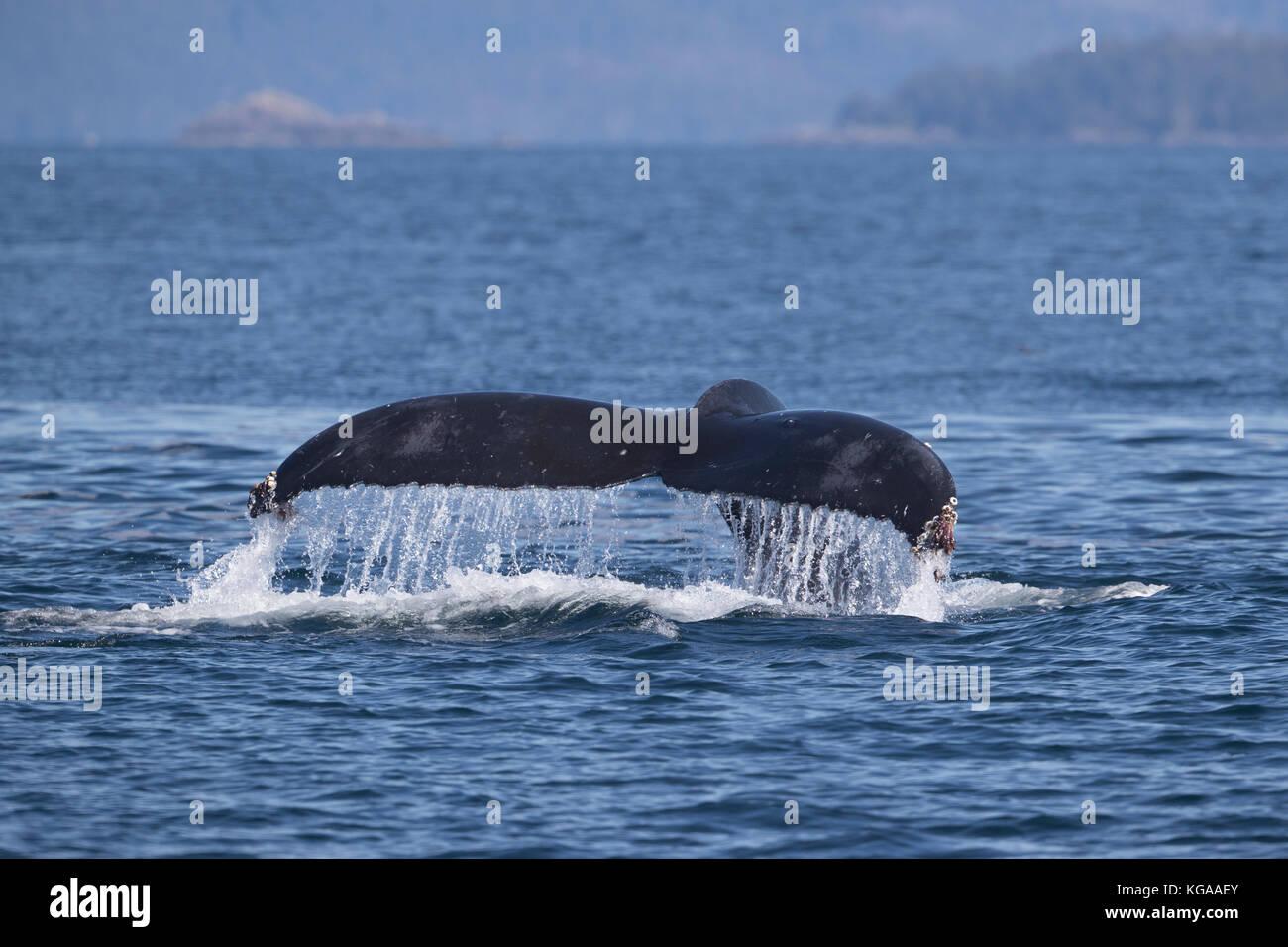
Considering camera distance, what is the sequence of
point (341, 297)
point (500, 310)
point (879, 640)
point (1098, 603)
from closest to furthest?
point (879, 640)
point (1098, 603)
point (500, 310)
point (341, 297)

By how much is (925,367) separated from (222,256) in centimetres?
2977

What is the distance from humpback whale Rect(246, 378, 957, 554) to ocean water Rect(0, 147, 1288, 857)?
28 centimetres

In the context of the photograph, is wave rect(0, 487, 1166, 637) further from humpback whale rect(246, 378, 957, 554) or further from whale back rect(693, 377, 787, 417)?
whale back rect(693, 377, 787, 417)

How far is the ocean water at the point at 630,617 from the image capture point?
9188 mm

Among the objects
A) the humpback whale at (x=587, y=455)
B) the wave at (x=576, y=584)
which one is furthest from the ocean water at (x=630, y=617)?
the humpback whale at (x=587, y=455)

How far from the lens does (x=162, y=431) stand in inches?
902

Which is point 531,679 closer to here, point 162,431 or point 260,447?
point 260,447

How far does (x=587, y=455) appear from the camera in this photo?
10.3 meters

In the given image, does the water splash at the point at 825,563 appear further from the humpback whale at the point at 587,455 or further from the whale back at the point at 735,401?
the humpback whale at the point at 587,455

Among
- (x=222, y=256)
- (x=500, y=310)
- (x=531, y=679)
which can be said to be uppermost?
(x=222, y=256)

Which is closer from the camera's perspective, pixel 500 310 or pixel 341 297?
pixel 500 310

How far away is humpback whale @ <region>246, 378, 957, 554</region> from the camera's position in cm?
988

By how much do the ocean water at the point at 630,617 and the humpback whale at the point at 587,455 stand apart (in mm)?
277
